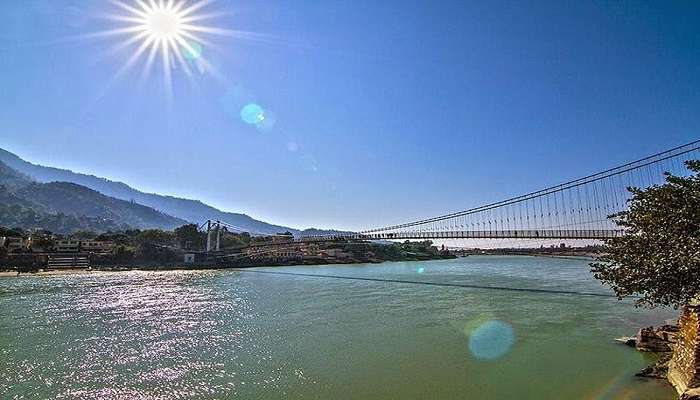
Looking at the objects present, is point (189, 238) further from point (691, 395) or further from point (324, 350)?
point (691, 395)

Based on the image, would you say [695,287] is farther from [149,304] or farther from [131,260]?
[131,260]

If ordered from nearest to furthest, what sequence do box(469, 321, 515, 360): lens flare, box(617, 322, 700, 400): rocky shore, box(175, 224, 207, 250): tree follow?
box(617, 322, 700, 400): rocky shore → box(469, 321, 515, 360): lens flare → box(175, 224, 207, 250): tree

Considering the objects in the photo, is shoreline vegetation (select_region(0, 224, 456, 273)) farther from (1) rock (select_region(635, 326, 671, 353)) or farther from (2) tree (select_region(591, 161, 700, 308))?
(2) tree (select_region(591, 161, 700, 308))

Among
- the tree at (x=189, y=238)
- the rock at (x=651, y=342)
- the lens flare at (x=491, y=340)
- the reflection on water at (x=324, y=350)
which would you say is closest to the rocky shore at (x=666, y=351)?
the rock at (x=651, y=342)

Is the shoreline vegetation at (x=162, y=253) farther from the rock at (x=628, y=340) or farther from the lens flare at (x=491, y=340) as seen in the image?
the rock at (x=628, y=340)

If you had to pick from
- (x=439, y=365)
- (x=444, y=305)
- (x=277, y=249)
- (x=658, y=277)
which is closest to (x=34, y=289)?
(x=444, y=305)

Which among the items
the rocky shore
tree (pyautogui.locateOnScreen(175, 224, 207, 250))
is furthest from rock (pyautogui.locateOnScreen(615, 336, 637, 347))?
tree (pyautogui.locateOnScreen(175, 224, 207, 250))

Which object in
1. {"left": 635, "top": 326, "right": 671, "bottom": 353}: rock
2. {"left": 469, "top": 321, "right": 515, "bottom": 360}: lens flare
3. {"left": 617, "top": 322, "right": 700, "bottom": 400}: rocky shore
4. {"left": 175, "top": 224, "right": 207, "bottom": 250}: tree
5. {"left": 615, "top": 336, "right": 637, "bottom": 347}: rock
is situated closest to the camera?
{"left": 617, "top": 322, "right": 700, "bottom": 400}: rocky shore
